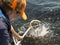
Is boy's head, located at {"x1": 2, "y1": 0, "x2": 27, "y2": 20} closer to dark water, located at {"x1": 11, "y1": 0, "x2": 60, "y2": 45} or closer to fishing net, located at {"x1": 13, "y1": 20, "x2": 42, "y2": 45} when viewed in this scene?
dark water, located at {"x1": 11, "y1": 0, "x2": 60, "y2": 45}

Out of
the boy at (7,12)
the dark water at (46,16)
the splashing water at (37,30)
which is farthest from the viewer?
the splashing water at (37,30)

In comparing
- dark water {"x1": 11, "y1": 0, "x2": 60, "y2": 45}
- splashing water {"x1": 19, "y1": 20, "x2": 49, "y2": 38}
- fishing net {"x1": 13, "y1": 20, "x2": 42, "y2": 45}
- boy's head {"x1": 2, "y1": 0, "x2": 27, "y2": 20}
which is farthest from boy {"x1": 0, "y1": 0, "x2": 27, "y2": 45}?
fishing net {"x1": 13, "y1": 20, "x2": 42, "y2": 45}

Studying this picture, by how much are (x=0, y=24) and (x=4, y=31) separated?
11 cm

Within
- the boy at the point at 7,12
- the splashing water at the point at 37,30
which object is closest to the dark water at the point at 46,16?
the splashing water at the point at 37,30

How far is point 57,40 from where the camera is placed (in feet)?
21.9

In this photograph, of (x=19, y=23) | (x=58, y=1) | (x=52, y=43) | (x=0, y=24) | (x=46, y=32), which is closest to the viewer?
(x=0, y=24)

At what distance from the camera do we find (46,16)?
858 centimetres

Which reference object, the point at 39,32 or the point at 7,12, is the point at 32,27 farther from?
the point at 7,12

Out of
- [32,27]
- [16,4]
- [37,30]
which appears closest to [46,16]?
[37,30]

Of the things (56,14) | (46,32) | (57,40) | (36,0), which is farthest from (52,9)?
(57,40)

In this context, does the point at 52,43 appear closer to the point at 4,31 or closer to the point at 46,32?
the point at 46,32

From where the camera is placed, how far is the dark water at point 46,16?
6.69 m

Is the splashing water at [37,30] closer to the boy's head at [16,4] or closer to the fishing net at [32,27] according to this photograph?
the fishing net at [32,27]

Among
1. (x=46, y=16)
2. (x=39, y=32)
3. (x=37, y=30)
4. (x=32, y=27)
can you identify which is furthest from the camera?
(x=46, y=16)
